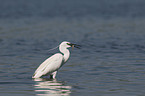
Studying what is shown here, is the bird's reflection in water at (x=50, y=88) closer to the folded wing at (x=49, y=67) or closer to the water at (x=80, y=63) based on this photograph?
the water at (x=80, y=63)

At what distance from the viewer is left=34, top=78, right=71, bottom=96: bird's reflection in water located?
1090 cm

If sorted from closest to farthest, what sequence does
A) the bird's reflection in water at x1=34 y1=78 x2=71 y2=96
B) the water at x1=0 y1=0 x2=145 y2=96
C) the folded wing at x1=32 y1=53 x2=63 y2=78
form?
the bird's reflection in water at x1=34 y1=78 x2=71 y2=96 < the water at x1=0 y1=0 x2=145 y2=96 < the folded wing at x1=32 y1=53 x2=63 y2=78

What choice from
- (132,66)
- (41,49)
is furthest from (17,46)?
(132,66)

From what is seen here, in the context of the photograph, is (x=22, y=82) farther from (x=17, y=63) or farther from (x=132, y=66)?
(x=132, y=66)

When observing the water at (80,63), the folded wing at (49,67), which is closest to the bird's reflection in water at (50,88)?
the water at (80,63)

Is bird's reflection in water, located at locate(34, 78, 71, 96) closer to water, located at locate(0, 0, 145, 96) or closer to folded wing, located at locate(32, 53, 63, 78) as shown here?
water, located at locate(0, 0, 145, 96)

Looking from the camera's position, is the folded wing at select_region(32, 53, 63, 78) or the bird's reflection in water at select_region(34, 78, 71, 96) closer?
the bird's reflection in water at select_region(34, 78, 71, 96)

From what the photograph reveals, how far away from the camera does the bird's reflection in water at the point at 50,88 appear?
10.9m

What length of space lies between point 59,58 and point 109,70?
2.17 m

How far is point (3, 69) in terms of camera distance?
584 inches

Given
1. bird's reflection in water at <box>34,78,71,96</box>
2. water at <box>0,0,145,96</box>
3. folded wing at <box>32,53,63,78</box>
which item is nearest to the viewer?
bird's reflection in water at <box>34,78,71,96</box>

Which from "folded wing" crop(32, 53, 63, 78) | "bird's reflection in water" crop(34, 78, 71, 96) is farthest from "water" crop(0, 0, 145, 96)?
"folded wing" crop(32, 53, 63, 78)

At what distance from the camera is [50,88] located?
1166 cm

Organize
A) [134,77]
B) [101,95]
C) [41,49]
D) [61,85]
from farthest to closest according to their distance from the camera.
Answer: [41,49] < [134,77] < [61,85] < [101,95]
